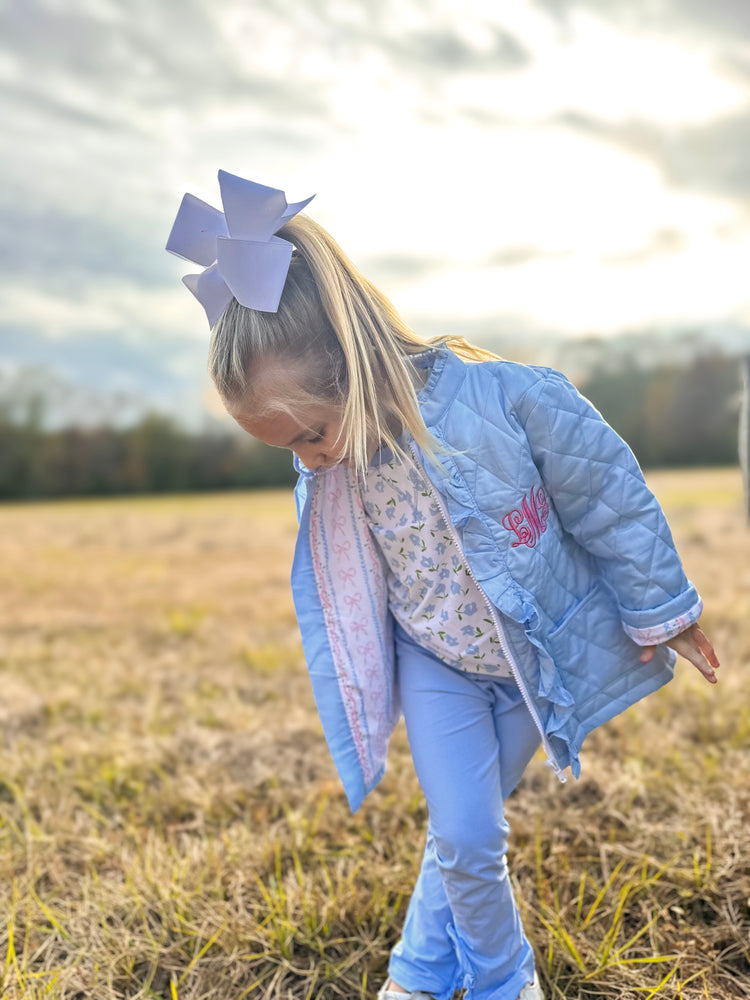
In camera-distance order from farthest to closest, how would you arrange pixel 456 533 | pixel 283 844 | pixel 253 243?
pixel 283 844, pixel 456 533, pixel 253 243

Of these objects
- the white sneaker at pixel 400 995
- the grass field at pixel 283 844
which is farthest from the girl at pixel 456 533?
the grass field at pixel 283 844

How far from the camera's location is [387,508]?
5.69ft

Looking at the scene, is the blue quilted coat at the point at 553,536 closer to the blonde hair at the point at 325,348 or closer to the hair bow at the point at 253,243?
the blonde hair at the point at 325,348

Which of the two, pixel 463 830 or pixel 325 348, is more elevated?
pixel 325 348

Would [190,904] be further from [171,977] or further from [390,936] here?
[390,936]

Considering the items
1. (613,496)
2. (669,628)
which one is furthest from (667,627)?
(613,496)

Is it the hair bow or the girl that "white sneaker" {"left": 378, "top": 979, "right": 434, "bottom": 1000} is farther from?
the hair bow

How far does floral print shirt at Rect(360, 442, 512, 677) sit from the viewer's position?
169cm

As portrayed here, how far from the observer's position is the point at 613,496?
164 cm

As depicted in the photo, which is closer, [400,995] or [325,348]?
[325,348]

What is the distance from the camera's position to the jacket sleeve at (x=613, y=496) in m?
1.63

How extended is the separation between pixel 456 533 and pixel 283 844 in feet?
3.62

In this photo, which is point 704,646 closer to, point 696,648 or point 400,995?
point 696,648

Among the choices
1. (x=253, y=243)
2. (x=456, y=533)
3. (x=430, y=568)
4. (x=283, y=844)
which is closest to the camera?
(x=253, y=243)
